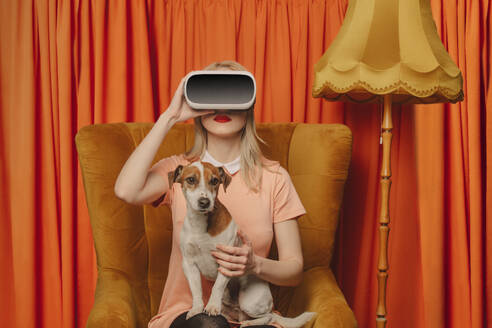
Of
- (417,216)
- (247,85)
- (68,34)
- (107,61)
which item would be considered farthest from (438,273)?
(68,34)

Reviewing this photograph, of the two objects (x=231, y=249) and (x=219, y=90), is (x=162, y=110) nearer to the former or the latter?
(x=219, y=90)

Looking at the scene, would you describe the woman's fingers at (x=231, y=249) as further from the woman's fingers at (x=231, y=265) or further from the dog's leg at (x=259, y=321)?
the dog's leg at (x=259, y=321)

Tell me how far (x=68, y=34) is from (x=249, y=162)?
1.06 metres

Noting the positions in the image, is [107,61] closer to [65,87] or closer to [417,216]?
[65,87]

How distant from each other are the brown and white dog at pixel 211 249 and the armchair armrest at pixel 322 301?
0.10 meters

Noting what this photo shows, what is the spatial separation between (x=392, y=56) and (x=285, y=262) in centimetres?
70

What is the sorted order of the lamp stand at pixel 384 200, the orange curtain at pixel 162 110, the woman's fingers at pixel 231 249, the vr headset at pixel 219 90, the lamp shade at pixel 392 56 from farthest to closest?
the orange curtain at pixel 162 110, the lamp stand at pixel 384 200, the lamp shade at pixel 392 56, the vr headset at pixel 219 90, the woman's fingers at pixel 231 249

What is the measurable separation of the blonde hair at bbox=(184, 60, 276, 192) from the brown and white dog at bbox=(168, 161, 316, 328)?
0.36ft

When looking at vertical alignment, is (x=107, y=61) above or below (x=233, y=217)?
above

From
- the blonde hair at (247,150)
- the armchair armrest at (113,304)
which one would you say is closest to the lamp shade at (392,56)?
the blonde hair at (247,150)

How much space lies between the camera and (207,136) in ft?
4.50

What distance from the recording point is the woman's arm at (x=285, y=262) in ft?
4.02

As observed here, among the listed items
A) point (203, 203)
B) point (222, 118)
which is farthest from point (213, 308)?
point (222, 118)

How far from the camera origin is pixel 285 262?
1.28 metres
